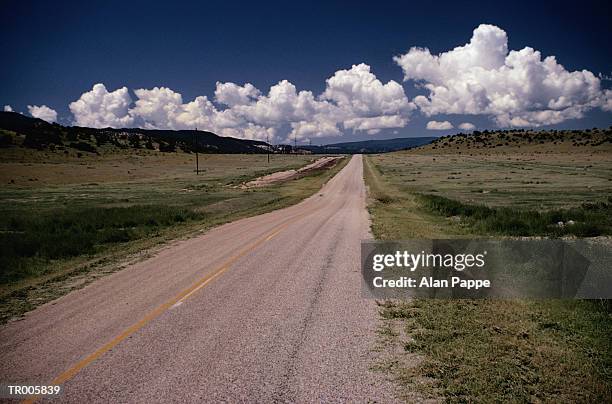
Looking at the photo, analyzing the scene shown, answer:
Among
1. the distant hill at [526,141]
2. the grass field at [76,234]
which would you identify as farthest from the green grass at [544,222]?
the distant hill at [526,141]

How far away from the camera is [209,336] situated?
24.8 ft

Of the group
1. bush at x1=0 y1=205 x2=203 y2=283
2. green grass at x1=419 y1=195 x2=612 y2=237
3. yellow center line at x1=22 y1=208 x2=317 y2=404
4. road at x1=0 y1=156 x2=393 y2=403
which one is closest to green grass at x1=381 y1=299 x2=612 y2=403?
road at x1=0 y1=156 x2=393 y2=403

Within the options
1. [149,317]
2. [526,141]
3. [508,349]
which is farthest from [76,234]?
[526,141]

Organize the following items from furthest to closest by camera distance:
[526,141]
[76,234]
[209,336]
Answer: [526,141] → [76,234] → [209,336]

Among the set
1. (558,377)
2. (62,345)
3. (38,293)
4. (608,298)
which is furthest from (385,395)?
(38,293)

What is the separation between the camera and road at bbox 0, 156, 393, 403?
5844 millimetres

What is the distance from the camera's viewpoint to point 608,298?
872 cm

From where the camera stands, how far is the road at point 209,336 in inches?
230

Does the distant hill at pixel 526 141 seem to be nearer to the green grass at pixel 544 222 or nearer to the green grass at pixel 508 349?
the green grass at pixel 544 222

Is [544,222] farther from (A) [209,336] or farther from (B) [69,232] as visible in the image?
(B) [69,232]

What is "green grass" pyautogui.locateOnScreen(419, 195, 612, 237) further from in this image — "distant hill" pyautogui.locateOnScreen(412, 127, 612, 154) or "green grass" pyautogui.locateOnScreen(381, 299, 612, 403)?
"distant hill" pyautogui.locateOnScreen(412, 127, 612, 154)

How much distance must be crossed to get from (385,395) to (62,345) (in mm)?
6071

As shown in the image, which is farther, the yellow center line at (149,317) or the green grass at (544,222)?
the green grass at (544,222)

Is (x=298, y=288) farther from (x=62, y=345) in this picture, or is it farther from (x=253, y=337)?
(x=62, y=345)
